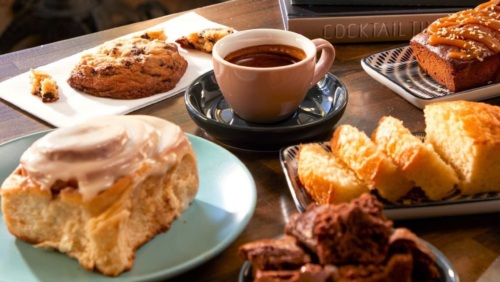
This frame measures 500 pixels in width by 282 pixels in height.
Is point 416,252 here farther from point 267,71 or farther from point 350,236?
point 267,71

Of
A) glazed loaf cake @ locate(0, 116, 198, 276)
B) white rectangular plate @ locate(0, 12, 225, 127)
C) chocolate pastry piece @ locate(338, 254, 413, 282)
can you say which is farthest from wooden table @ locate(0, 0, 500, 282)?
chocolate pastry piece @ locate(338, 254, 413, 282)

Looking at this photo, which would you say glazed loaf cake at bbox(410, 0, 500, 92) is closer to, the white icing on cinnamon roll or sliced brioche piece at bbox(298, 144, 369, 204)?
sliced brioche piece at bbox(298, 144, 369, 204)

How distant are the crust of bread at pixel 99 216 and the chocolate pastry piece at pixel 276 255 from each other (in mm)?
204

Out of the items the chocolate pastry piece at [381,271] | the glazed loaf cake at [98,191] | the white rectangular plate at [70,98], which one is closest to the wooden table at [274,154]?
the white rectangular plate at [70,98]

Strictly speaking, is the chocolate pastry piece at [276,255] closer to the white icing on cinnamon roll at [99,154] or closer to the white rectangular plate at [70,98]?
the white icing on cinnamon roll at [99,154]

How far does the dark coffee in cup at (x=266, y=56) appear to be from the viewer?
1.52 m

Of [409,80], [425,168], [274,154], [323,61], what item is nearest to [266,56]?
[323,61]

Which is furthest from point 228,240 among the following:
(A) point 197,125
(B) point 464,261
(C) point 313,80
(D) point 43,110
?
(D) point 43,110

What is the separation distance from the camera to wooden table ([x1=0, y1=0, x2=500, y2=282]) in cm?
109

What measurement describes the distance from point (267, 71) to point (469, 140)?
1.44ft

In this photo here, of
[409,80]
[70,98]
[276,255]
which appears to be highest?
[276,255]

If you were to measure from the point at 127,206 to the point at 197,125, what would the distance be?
0.48 m

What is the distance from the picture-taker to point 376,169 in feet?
3.74

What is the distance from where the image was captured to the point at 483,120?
47.9 inches
